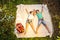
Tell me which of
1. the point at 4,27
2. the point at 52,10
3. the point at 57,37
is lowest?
the point at 57,37

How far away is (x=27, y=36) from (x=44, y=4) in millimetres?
425

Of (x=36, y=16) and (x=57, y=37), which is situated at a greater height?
(x=36, y=16)

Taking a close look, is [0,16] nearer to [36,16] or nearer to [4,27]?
[4,27]

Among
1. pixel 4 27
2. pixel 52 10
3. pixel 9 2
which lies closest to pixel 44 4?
pixel 52 10

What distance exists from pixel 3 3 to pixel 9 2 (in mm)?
68

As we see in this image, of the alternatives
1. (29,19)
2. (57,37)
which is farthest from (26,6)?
(57,37)

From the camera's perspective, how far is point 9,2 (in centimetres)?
229

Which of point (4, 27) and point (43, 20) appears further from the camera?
point (43, 20)

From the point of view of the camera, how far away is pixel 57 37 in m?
2.23

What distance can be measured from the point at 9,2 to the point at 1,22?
290 mm

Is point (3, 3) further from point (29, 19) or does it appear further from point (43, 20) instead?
point (43, 20)

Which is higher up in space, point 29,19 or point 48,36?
point 29,19

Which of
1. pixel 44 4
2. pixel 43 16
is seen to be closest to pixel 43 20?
pixel 43 16

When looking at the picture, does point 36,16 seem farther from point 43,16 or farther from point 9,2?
point 9,2
